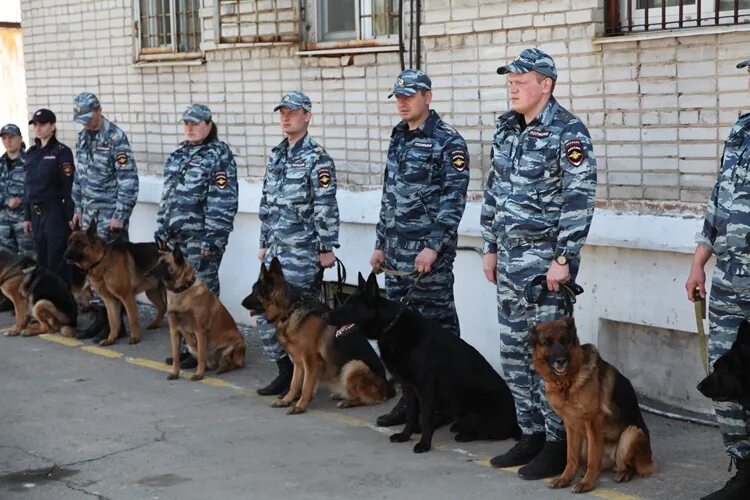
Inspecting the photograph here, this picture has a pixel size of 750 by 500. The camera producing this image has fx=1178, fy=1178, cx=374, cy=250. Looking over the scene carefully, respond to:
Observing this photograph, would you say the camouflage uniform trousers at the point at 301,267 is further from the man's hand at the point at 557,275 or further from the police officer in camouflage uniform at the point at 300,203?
the man's hand at the point at 557,275

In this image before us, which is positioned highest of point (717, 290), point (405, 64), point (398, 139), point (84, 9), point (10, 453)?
point (84, 9)

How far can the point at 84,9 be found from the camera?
1206cm

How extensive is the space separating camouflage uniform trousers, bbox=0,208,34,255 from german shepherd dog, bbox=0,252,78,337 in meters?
1.25

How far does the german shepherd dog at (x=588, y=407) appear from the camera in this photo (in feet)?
17.5

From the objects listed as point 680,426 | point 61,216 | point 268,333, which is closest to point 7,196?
point 61,216

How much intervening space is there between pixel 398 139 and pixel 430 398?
1.60 m

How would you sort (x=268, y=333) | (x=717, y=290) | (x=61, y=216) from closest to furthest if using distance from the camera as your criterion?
1. (x=717, y=290)
2. (x=268, y=333)
3. (x=61, y=216)

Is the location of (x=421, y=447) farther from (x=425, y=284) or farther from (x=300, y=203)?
(x=300, y=203)

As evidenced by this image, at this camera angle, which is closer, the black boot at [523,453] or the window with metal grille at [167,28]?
the black boot at [523,453]

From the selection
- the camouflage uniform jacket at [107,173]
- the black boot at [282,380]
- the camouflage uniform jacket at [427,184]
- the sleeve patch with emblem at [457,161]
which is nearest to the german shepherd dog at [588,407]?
the camouflage uniform jacket at [427,184]

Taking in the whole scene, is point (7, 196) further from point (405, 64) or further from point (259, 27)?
point (405, 64)

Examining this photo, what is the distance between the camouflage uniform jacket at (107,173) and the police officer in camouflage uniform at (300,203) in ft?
7.43

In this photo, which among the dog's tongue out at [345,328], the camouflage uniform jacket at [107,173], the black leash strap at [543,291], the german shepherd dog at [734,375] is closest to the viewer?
the german shepherd dog at [734,375]

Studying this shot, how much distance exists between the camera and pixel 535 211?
221 inches
